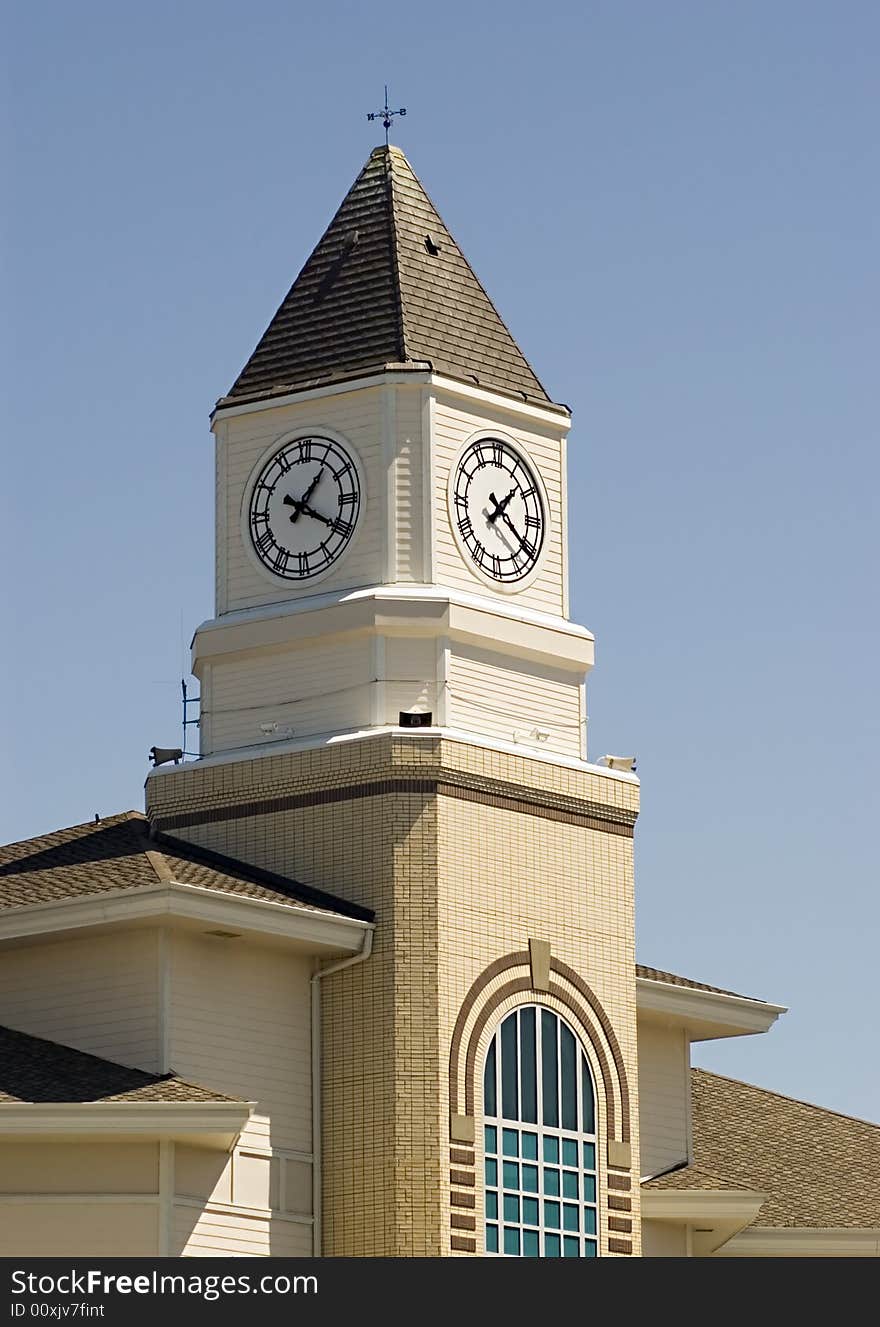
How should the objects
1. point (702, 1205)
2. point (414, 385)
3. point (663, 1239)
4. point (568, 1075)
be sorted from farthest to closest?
point (663, 1239) < point (702, 1205) < point (414, 385) < point (568, 1075)

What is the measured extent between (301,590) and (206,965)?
6.20 meters

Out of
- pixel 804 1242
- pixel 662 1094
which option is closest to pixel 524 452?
pixel 662 1094

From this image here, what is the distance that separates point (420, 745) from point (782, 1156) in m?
12.8

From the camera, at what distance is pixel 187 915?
1446 inches

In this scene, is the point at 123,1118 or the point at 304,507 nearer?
the point at 123,1118

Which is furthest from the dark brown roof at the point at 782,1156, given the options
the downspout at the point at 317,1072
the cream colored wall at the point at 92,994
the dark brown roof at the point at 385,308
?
the dark brown roof at the point at 385,308

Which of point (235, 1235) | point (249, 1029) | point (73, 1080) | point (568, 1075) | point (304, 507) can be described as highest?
point (304, 507)

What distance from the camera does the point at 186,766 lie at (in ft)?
136

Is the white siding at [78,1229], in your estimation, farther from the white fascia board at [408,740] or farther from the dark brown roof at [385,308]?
the dark brown roof at [385,308]

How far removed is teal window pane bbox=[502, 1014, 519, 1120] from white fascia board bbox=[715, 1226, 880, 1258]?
271 inches

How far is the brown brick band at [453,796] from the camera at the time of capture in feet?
129

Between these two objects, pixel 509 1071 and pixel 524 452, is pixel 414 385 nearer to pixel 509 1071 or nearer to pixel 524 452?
pixel 524 452

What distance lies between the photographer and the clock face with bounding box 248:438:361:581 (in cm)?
4131
